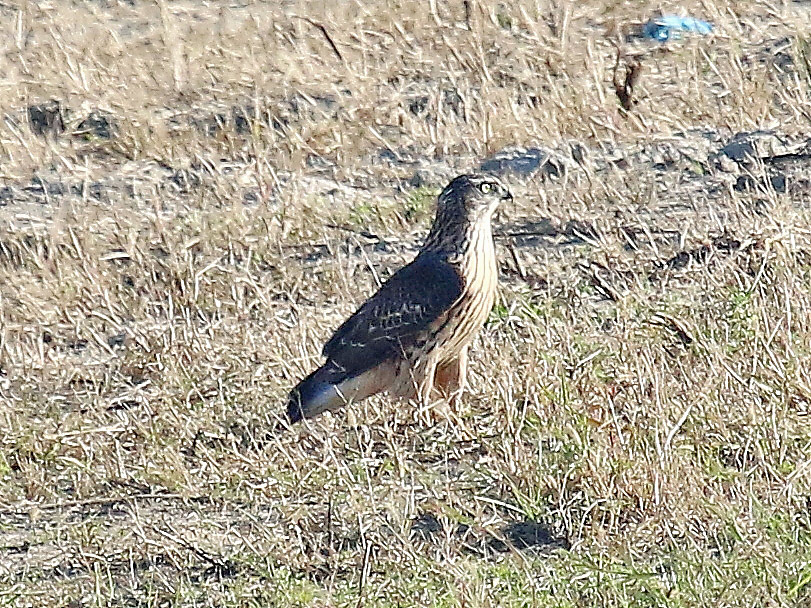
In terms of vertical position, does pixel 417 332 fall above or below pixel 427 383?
above

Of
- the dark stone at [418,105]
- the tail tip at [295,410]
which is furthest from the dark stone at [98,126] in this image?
the tail tip at [295,410]

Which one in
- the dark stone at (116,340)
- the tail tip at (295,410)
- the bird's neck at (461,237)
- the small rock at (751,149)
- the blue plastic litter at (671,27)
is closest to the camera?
the tail tip at (295,410)

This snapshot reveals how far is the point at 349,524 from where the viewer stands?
5.65 meters

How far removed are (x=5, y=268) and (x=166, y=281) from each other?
96cm

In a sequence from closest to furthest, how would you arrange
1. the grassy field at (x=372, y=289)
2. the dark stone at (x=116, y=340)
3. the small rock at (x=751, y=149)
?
1. the grassy field at (x=372, y=289)
2. the dark stone at (x=116, y=340)
3. the small rock at (x=751, y=149)

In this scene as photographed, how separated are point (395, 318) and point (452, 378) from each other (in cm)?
33

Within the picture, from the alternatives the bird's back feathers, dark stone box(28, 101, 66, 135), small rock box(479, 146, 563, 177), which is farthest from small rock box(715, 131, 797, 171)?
dark stone box(28, 101, 66, 135)

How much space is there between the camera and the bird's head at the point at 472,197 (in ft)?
23.9

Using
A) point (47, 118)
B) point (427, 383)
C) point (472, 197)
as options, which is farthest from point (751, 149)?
point (47, 118)

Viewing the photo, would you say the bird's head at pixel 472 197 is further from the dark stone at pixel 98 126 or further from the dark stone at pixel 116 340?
the dark stone at pixel 98 126

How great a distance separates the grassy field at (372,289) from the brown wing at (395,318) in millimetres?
226

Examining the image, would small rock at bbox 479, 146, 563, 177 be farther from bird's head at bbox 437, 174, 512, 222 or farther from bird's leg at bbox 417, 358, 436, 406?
bird's leg at bbox 417, 358, 436, 406

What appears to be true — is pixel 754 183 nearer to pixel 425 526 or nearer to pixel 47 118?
pixel 425 526

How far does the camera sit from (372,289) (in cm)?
809
